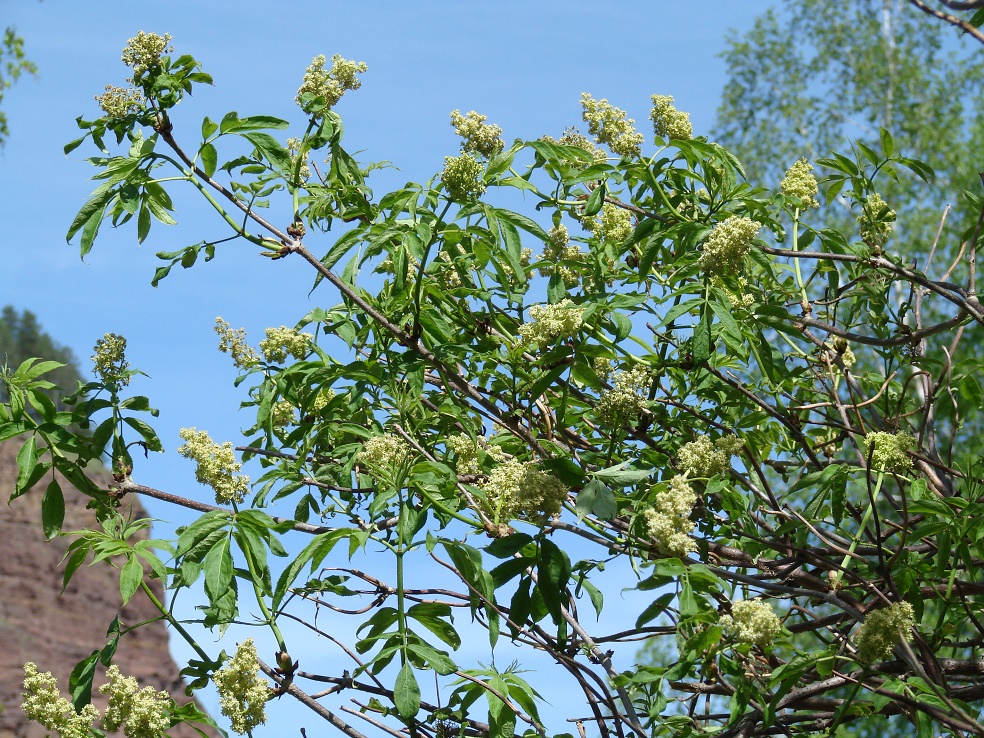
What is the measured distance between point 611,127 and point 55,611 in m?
19.8

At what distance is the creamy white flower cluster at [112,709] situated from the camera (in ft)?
7.32

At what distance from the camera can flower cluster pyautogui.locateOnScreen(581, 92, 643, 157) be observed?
3.12 meters

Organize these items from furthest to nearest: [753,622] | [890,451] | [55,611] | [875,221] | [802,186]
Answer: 1. [55,611]
2. [802,186]
3. [875,221]
4. [890,451]
5. [753,622]

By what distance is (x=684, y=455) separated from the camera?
7.62 feet

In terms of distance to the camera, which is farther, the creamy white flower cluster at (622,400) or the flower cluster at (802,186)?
the flower cluster at (802,186)

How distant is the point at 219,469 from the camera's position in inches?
97.6

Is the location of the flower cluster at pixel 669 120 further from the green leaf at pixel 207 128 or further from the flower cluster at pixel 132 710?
the flower cluster at pixel 132 710

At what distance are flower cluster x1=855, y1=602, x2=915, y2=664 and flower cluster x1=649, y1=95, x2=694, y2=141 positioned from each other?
1.59 meters

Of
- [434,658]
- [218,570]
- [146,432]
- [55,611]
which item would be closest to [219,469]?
[218,570]

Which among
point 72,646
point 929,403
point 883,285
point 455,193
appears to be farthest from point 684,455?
point 72,646

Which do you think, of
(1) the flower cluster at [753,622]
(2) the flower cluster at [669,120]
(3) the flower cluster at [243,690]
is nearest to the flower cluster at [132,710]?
(3) the flower cluster at [243,690]

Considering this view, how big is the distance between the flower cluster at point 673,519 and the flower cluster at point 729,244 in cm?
61

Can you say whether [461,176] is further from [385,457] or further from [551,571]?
[551,571]

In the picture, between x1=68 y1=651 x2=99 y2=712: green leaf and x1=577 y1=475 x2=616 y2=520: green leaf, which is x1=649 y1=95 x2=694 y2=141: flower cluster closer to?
x1=577 y1=475 x2=616 y2=520: green leaf
